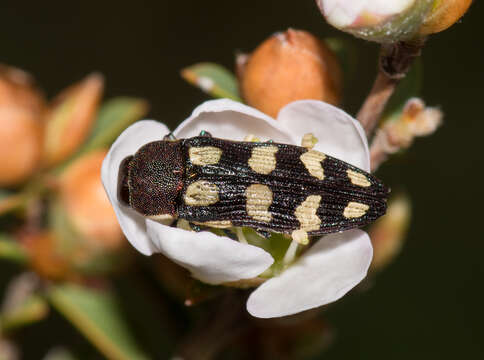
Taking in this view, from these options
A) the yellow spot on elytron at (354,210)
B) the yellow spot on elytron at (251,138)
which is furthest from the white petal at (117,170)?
the yellow spot on elytron at (354,210)

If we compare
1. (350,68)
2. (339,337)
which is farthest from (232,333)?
(339,337)

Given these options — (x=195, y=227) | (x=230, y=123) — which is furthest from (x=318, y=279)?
(x=230, y=123)

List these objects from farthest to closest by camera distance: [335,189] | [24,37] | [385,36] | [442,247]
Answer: [24,37], [442,247], [335,189], [385,36]

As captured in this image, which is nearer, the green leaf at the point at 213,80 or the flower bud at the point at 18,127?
the green leaf at the point at 213,80

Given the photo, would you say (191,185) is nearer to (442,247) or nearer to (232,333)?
(232,333)

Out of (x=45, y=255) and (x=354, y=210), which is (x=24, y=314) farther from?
(x=354, y=210)

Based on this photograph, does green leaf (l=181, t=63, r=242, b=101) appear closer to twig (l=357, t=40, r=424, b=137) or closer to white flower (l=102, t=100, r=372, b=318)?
white flower (l=102, t=100, r=372, b=318)

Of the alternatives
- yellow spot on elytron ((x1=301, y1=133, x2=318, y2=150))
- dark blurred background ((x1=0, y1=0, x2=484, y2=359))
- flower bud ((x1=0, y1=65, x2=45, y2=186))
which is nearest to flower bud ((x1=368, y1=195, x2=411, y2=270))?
yellow spot on elytron ((x1=301, y1=133, x2=318, y2=150))

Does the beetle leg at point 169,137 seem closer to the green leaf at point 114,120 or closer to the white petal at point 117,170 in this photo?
the white petal at point 117,170
